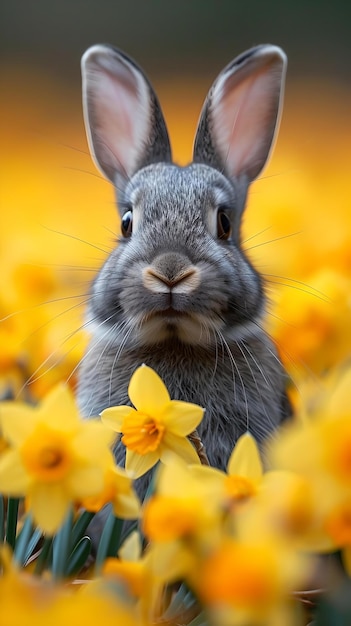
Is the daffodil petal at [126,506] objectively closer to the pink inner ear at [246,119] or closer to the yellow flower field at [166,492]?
the yellow flower field at [166,492]

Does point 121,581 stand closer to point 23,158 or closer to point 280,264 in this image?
point 280,264

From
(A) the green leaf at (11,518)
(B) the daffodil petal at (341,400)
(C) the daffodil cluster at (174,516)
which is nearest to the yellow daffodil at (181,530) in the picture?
(C) the daffodil cluster at (174,516)

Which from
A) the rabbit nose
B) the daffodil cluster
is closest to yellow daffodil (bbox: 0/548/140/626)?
the daffodil cluster

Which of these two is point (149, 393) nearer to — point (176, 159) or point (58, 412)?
point (58, 412)

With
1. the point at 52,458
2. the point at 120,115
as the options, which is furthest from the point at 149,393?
the point at 120,115

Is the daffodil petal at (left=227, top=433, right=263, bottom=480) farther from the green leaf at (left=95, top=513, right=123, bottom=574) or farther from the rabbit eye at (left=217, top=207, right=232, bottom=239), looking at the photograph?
the rabbit eye at (left=217, top=207, right=232, bottom=239)
